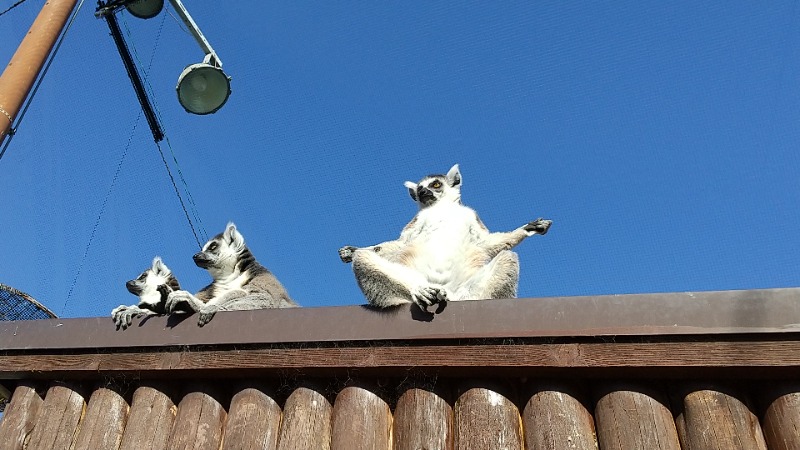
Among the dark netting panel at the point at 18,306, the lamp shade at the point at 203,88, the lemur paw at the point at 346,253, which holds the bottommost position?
the lemur paw at the point at 346,253

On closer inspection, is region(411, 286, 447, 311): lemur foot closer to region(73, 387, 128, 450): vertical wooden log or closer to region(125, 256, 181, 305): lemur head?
region(73, 387, 128, 450): vertical wooden log

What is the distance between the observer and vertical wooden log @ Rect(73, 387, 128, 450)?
2621 millimetres

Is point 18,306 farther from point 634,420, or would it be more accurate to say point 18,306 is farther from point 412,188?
point 634,420

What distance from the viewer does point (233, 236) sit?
20.5ft

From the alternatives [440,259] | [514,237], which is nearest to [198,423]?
[440,259]

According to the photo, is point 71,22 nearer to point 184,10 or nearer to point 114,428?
point 184,10

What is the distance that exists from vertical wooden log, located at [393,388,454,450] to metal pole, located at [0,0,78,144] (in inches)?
128

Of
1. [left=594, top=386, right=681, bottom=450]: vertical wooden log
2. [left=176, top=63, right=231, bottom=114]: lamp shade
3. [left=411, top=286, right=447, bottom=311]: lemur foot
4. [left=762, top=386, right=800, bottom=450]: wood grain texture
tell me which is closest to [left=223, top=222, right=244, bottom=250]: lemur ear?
[left=176, top=63, right=231, bottom=114]: lamp shade

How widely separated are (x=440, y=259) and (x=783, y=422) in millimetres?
2489

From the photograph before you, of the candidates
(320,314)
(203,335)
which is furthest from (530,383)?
(203,335)

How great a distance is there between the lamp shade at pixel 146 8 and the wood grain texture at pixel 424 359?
4039 mm

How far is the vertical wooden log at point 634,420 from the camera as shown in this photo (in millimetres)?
2055

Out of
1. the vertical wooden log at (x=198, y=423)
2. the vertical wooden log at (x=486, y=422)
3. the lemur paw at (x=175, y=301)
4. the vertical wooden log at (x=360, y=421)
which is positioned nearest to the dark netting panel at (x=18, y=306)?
the lemur paw at (x=175, y=301)

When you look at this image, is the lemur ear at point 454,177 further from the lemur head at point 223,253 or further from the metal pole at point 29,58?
the metal pole at point 29,58
